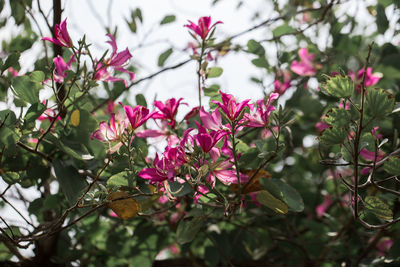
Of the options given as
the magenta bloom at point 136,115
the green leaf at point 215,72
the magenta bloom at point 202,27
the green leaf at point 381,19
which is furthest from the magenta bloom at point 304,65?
the magenta bloom at point 136,115

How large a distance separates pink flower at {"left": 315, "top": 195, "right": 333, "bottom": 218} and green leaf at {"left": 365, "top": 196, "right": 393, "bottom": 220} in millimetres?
793

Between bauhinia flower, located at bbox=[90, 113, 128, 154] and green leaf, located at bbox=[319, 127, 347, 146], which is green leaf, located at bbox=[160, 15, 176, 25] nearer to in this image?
bauhinia flower, located at bbox=[90, 113, 128, 154]

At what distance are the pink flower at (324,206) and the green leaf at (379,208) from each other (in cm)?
79

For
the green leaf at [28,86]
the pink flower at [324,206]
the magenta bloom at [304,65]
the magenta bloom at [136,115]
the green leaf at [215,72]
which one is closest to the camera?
the magenta bloom at [136,115]

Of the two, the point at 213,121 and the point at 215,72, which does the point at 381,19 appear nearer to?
the point at 215,72

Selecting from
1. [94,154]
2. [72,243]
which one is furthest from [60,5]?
[72,243]

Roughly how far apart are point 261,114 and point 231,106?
4.1 inches

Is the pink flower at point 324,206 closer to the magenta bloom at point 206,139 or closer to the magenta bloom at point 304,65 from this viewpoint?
the magenta bloom at point 304,65

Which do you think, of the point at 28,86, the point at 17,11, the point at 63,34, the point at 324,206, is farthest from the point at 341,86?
the point at 324,206

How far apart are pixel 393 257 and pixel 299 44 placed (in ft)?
3.43

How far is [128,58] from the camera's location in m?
0.94

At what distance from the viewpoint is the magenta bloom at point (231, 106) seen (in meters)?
0.77

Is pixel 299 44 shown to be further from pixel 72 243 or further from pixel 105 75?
pixel 72 243

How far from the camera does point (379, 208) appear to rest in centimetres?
83
